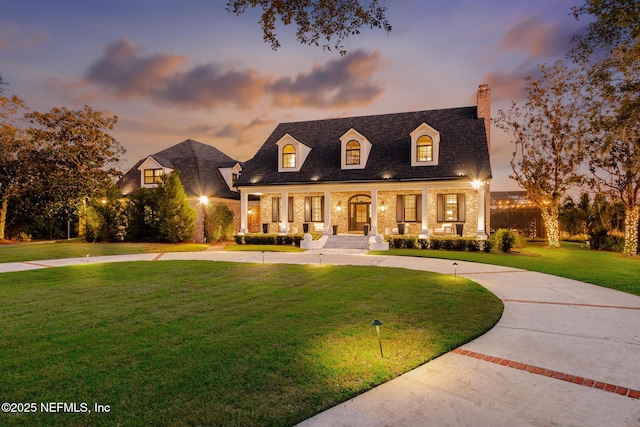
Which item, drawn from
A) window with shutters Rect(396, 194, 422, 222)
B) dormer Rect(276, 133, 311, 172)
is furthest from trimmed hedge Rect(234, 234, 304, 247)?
window with shutters Rect(396, 194, 422, 222)

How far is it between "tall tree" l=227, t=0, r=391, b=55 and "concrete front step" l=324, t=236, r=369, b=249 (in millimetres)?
13236

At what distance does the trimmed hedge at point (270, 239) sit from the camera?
2002 centimetres

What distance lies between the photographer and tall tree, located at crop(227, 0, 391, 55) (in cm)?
621

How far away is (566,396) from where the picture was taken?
10.6 feet

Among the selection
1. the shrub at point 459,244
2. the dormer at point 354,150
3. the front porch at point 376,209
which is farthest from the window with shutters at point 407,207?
the shrub at point 459,244

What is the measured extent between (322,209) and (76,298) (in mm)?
16790

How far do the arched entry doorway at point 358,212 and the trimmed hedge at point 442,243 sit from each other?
14.4 ft

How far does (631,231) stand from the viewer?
16.1 metres

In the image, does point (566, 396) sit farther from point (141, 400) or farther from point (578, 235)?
point (578, 235)

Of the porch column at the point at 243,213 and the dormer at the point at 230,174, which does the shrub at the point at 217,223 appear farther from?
the dormer at the point at 230,174

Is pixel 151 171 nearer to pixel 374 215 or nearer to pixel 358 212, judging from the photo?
pixel 358 212

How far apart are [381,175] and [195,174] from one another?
14.5 meters

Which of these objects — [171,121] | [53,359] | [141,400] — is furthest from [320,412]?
[171,121]

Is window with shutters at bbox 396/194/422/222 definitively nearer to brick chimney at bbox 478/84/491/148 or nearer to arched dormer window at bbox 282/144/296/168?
brick chimney at bbox 478/84/491/148
